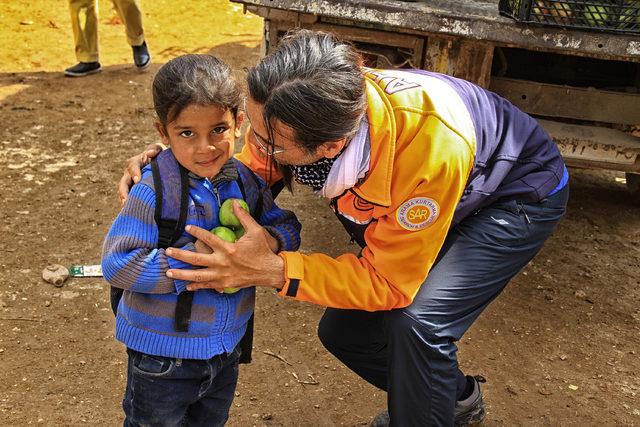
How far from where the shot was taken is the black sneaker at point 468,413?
2.98 meters

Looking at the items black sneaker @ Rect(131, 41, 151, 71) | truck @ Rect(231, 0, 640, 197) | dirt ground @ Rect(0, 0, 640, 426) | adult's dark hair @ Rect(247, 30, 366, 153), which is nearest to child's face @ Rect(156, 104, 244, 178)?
adult's dark hair @ Rect(247, 30, 366, 153)

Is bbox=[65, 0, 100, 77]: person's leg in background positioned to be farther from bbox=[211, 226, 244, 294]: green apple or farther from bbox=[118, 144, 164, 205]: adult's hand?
bbox=[211, 226, 244, 294]: green apple

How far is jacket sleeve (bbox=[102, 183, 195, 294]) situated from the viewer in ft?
6.75

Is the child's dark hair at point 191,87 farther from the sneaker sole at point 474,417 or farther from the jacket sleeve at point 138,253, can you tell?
the sneaker sole at point 474,417

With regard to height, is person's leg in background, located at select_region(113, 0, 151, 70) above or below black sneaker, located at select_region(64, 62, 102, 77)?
above

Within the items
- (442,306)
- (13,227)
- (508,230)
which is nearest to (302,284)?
(442,306)

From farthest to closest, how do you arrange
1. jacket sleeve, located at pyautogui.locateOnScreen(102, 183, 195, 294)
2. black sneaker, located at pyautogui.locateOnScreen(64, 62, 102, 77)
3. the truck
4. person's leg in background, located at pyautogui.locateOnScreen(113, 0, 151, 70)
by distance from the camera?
1. person's leg in background, located at pyautogui.locateOnScreen(113, 0, 151, 70)
2. black sneaker, located at pyautogui.locateOnScreen(64, 62, 102, 77)
3. the truck
4. jacket sleeve, located at pyautogui.locateOnScreen(102, 183, 195, 294)

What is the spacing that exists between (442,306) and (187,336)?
825mm

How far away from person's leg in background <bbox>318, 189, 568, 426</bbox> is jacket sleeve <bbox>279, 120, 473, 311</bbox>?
5.1 inches

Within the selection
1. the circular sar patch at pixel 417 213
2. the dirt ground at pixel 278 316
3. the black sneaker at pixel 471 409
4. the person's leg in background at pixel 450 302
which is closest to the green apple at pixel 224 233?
the circular sar patch at pixel 417 213

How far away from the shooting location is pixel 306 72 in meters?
2.07

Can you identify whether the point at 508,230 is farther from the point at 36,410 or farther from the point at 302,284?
the point at 36,410

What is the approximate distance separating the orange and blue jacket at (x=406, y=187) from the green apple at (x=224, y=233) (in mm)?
178

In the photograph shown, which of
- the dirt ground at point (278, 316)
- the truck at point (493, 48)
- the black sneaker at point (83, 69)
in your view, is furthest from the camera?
the black sneaker at point (83, 69)
